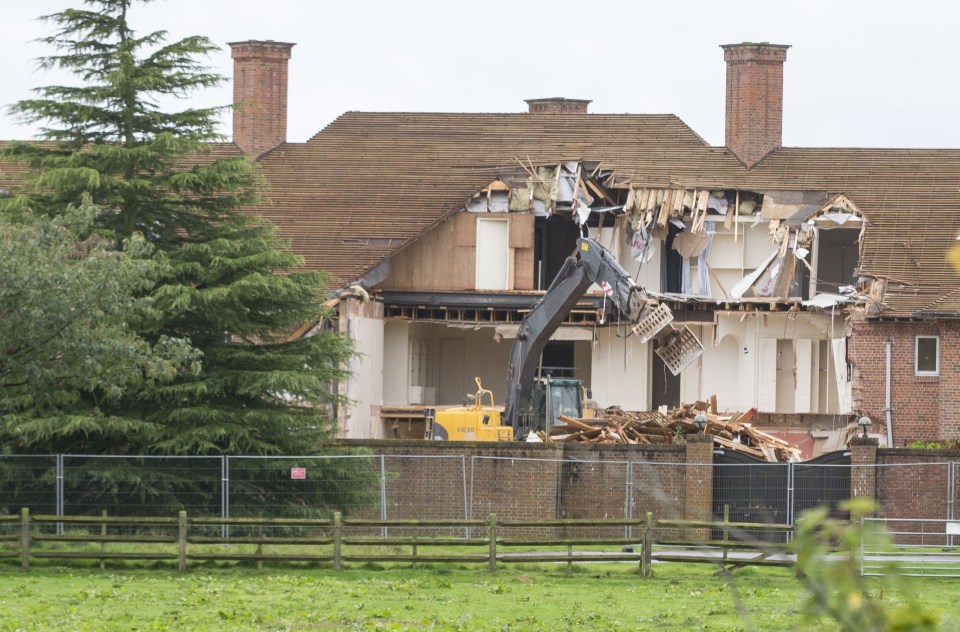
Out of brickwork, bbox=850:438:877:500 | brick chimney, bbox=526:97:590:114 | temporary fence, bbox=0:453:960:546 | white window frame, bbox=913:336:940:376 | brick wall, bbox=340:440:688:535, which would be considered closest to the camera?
temporary fence, bbox=0:453:960:546

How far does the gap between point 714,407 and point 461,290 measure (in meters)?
9.52

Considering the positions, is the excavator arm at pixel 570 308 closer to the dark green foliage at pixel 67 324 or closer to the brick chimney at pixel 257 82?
the dark green foliage at pixel 67 324

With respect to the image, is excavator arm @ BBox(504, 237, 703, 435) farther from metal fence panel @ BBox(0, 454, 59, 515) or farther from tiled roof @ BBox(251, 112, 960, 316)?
metal fence panel @ BBox(0, 454, 59, 515)

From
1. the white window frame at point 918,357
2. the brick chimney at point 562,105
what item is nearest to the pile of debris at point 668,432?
the white window frame at point 918,357

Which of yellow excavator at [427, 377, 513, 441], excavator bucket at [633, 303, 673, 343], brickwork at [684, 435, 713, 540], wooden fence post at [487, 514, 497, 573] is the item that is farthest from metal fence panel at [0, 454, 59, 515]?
excavator bucket at [633, 303, 673, 343]

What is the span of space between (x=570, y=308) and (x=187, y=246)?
9.38 m

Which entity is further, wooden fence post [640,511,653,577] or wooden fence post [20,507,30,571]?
wooden fence post [640,511,653,577]

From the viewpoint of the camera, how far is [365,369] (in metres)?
40.3

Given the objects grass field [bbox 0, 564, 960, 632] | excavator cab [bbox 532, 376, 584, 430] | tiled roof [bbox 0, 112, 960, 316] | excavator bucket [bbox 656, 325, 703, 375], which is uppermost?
A: tiled roof [bbox 0, 112, 960, 316]

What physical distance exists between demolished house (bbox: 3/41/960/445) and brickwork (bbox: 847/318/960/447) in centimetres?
5

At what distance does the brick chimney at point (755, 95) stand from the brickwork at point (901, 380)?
935 centimetres

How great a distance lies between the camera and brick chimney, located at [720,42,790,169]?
46.4m

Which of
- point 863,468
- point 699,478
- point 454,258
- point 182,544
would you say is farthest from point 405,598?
point 454,258

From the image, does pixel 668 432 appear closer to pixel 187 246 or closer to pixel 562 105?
pixel 187 246
